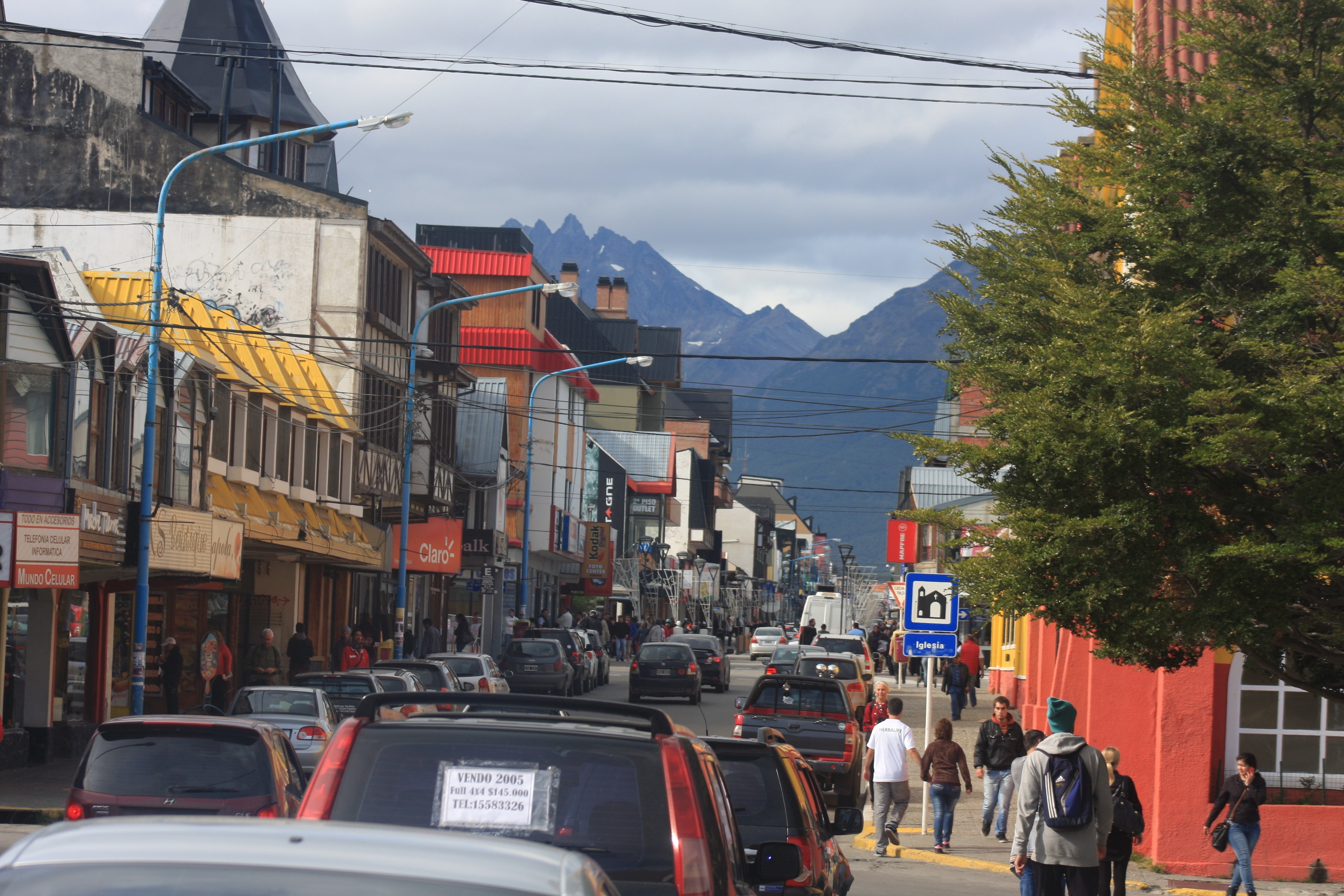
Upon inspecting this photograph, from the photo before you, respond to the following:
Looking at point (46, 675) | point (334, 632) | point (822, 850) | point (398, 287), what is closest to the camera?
point (822, 850)

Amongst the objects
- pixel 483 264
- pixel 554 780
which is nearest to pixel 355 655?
pixel 554 780

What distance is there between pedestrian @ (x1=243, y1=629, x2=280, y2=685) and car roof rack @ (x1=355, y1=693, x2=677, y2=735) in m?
21.0

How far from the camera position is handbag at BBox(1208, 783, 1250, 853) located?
45.5 feet

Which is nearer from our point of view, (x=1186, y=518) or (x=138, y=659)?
(x=1186, y=518)

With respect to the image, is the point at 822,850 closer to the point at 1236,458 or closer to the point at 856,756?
the point at 1236,458

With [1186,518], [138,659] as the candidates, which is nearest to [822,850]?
[1186,518]

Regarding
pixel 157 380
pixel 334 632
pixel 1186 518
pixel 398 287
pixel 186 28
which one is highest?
pixel 186 28

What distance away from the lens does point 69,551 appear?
18234 millimetres

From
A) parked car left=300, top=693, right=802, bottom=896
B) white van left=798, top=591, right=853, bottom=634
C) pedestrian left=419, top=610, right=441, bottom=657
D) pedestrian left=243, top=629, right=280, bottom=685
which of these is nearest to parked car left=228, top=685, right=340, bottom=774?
pedestrian left=243, top=629, right=280, bottom=685

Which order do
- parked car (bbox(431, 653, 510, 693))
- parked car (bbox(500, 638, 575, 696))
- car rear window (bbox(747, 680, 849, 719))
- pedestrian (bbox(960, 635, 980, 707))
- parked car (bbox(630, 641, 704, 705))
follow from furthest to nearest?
parked car (bbox(630, 641, 704, 705)), parked car (bbox(500, 638, 575, 696)), pedestrian (bbox(960, 635, 980, 707)), parked car (bbox(431, 653, 510, 693)), car rear window (bbox(747, 680, 849, 719))

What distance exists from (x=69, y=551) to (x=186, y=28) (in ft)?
99.2

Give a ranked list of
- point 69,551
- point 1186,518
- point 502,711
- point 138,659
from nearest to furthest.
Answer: point 502,711 < point 1186,518 < point 69,551 < point 138,659

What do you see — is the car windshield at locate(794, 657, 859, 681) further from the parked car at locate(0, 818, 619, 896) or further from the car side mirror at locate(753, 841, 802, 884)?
the parked car at locate(0, 818, 619, 896)

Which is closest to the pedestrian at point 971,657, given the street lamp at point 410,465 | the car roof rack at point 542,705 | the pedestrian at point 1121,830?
the street lamp at point 410,465
